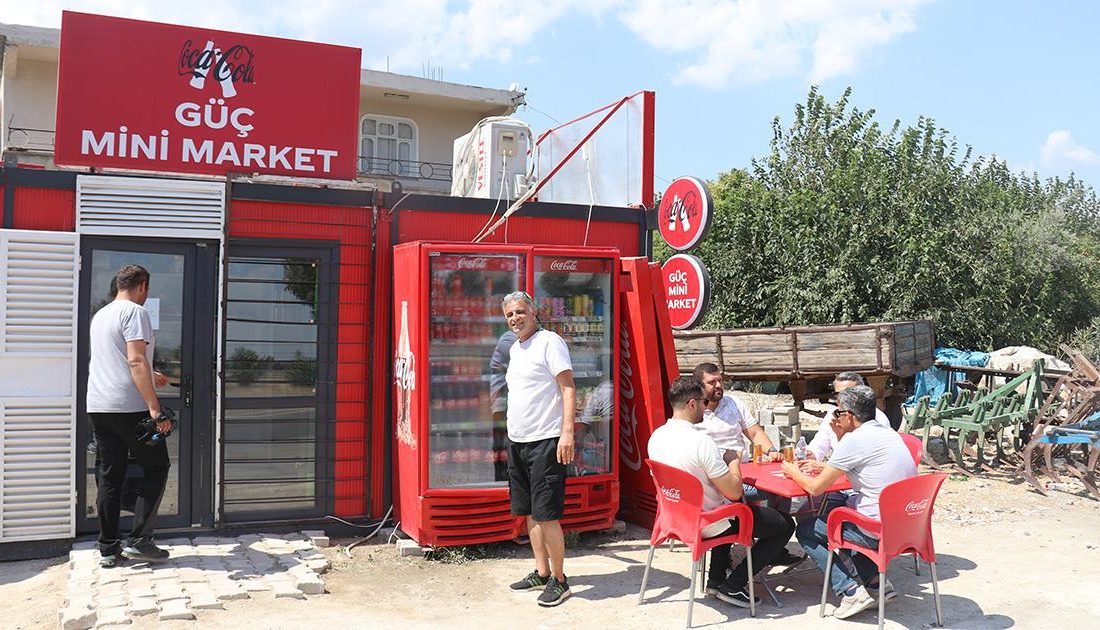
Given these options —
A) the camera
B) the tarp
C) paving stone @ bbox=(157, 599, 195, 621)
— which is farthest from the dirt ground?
the tarp

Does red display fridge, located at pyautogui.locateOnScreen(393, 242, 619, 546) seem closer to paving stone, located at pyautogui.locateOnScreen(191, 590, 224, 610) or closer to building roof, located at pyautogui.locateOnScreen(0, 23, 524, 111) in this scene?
paving stone, located at pyautogui.locateOnScreen(191, 590, 224, 610)

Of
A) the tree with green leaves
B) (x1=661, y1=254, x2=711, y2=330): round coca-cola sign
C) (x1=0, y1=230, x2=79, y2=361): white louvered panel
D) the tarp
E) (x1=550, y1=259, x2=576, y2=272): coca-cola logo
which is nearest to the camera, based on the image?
(x1=0, y1=230, x2=79, y2=361): white louvered panel

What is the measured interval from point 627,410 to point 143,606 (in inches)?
149

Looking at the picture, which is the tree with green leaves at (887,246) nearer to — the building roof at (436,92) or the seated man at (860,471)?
the building roof at (436,92)

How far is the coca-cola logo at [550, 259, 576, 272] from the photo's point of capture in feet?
21.8

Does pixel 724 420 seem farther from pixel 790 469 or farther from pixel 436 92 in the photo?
pixel 436 92

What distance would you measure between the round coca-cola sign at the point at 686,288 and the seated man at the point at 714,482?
3.40 m

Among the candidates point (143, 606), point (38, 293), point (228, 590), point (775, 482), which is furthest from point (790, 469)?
point (38, 293)

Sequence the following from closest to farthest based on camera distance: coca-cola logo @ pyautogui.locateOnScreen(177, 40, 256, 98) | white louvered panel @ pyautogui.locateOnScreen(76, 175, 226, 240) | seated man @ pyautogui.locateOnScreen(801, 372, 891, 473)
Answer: seated man @ pyautogui.locateOnScreen(801, 372, 891, 473) → white louvered panel @ pyautogui.locateOnScreen(76, 175, 226, 240) → coca-cola logo @ pyautogui.locateOnScreen(177, 40, 256, 98)

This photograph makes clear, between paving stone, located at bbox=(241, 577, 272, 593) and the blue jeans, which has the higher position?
the blue jeans

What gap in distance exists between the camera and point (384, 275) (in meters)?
6.90

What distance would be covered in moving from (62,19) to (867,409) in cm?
595

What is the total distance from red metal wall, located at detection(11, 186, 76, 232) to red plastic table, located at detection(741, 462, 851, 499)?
4.95m

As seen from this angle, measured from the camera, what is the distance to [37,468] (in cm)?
606
